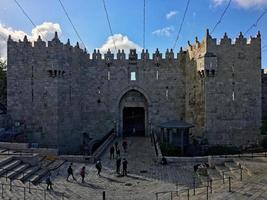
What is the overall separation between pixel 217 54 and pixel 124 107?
453 inches

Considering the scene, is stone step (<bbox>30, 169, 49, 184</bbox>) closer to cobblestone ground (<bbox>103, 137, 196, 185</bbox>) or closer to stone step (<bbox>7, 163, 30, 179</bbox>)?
stone step (<bbox>7, 163, 30, 179</bbox>)

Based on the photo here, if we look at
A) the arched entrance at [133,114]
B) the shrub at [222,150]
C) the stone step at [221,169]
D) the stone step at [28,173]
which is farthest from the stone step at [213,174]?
the arched entrance at [133,114]

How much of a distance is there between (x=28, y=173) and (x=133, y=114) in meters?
19.1

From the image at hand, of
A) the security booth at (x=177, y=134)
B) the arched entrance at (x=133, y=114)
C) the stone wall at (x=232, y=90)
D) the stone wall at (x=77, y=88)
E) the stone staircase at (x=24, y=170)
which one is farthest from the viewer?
the arched entrance at (x=133, y=114)

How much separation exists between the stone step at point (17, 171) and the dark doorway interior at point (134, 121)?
1682 cm

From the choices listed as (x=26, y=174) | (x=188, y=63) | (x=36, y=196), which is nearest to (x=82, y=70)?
(x=188, y=63)

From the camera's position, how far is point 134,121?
34.8m

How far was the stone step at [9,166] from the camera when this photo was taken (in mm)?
15712

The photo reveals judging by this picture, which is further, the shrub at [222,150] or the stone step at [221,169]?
the shrub at [222,150]

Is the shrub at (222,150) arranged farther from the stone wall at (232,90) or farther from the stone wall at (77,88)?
the stone wall at (77,88)

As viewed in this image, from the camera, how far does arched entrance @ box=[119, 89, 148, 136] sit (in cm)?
3181

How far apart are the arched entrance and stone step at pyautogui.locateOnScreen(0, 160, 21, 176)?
15.0 meters

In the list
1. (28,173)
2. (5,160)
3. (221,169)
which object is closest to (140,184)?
(221,169)

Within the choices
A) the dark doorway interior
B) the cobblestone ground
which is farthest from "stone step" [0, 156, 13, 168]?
the dark doorway interior
